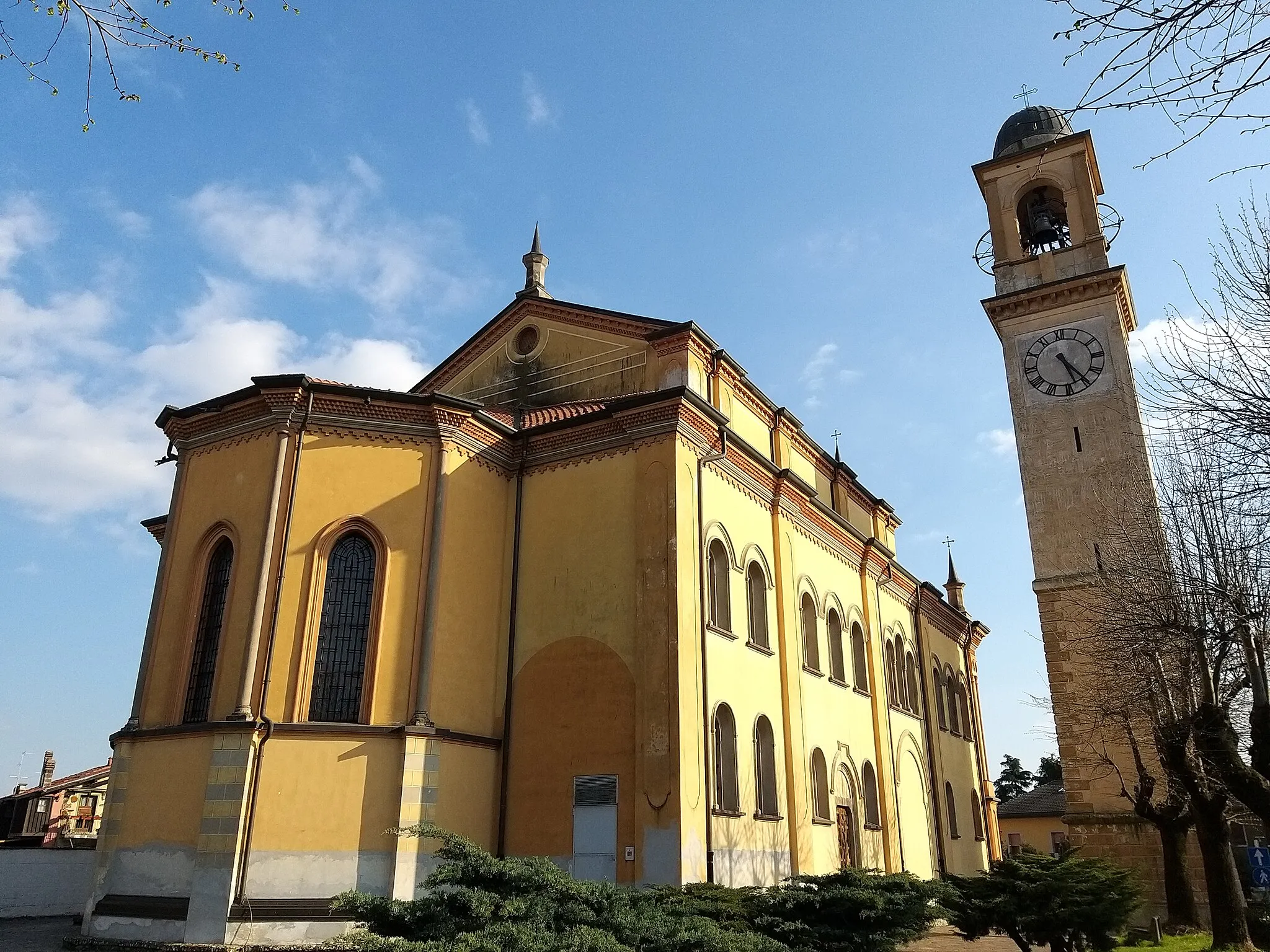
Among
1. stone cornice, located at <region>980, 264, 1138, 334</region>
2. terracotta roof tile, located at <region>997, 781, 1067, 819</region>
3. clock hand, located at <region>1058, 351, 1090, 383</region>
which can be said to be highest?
stone cornice, located at <region>980, 264, 1138, 334</region>

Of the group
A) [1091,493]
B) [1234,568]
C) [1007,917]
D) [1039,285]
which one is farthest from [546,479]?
[1039,285]

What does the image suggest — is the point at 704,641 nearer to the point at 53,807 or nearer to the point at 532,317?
the point at 532,317

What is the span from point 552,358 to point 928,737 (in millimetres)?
16209

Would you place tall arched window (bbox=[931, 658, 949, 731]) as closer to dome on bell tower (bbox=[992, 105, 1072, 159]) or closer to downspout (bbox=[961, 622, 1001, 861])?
downspout (bbox=[961, 622, 1001, 861])

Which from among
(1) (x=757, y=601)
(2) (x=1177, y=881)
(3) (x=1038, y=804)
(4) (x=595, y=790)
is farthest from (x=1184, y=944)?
(3) (x=1038, y=804)

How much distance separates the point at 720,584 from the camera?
713 inches

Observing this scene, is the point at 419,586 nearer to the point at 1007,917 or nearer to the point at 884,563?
the point at 1007,917

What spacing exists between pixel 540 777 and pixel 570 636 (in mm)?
2491

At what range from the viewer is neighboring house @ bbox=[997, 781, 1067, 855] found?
169 feet

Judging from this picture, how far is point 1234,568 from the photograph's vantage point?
1470 cm

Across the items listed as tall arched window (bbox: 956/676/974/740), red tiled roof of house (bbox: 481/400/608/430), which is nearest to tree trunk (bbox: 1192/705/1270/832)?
red tiled roof of house (bbox: 481/400/608/430)

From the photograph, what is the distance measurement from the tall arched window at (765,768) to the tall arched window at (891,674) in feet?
26.8

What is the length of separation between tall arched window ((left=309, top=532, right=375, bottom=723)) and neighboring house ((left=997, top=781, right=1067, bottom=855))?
4499 cm

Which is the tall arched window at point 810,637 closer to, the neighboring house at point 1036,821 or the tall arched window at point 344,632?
the tall arched window at point 344,632
